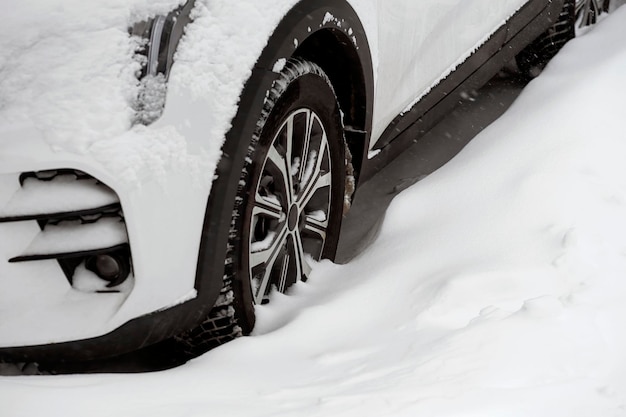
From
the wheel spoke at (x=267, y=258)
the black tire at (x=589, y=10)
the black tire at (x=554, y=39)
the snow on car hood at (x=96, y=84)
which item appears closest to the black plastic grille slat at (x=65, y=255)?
the snow on car hood at (x=96, y=84)

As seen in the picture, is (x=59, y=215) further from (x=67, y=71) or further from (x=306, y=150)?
(x=306, y=150)

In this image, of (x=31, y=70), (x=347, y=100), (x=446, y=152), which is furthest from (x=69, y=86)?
(x=446, y=152)

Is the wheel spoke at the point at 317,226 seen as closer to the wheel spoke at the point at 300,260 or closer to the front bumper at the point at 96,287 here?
the wheel spoke at the point at 300,260

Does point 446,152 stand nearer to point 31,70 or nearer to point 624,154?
point 624,154

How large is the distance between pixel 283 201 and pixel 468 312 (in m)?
0.64

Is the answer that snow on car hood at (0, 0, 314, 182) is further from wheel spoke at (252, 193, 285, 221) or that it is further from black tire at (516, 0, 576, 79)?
black tire at (516, 0, 576, 79)

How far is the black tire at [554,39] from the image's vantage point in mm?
4195

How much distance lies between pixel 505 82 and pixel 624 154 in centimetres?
181

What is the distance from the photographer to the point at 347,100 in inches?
109

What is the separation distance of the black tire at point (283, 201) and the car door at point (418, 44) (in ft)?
0.91

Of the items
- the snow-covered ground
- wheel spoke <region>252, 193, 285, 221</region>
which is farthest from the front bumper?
wheel spoke <region>252, 193, 285, 221</region>

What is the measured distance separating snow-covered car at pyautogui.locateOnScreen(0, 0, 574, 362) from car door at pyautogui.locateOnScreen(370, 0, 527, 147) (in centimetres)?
42

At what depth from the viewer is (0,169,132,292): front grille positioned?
1.79 meters

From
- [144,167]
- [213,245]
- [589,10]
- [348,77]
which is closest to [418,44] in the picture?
[348,77]
